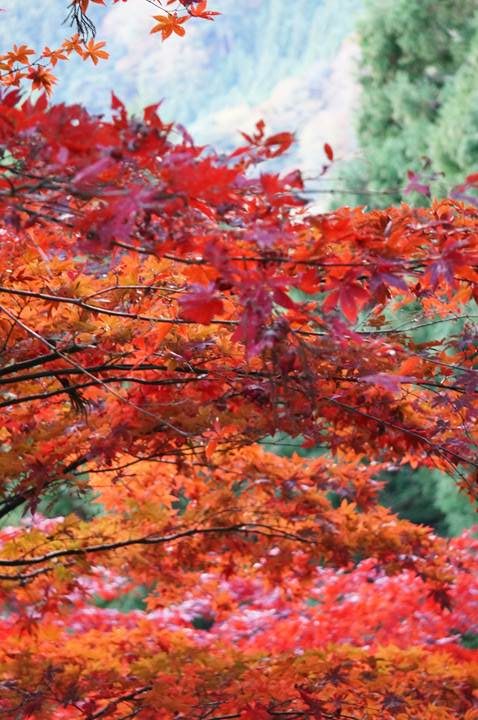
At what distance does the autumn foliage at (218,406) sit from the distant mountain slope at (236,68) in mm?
20208

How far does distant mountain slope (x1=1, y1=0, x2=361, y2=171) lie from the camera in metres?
25.1

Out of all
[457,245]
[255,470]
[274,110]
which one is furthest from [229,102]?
[457,245]

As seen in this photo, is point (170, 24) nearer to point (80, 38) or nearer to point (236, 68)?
point (80, 38)

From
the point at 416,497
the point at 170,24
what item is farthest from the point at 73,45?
the point at 416,497

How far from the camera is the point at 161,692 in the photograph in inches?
136

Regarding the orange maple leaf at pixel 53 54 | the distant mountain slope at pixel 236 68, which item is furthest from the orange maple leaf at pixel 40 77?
the distant mountain slope at pixel 236 68

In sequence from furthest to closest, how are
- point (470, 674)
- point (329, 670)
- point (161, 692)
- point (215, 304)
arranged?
point (470, 674) → point (329, 670) → point (161, 692) → point (215, 304)

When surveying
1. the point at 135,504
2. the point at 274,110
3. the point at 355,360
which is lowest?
the point at 355,360

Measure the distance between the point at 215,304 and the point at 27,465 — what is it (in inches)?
58.3

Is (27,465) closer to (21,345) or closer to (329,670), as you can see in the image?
(21,345)

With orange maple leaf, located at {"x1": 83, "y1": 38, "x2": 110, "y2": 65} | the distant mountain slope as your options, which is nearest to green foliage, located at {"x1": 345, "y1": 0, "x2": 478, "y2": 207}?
orange maple leaf, located at {"x1": 83, "y1": 38, "x2": 110, "y2": 65}

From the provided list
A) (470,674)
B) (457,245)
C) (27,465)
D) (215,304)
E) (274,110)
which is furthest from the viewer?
(274,110)

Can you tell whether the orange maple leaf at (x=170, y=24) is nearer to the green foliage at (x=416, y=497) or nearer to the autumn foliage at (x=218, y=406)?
the autumn foliage at (x=218, y=406)

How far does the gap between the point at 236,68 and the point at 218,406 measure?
27.2 m
